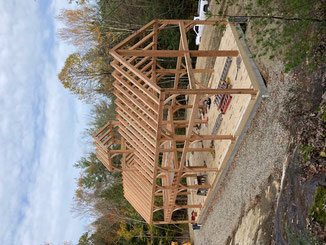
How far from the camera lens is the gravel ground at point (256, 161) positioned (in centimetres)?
598

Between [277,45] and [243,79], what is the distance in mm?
1670

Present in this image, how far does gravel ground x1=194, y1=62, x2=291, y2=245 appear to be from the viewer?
598 centimetres

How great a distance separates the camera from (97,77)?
55.2ft

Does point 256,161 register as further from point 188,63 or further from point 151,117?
point 188,63

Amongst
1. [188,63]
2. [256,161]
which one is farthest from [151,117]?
[256,161]

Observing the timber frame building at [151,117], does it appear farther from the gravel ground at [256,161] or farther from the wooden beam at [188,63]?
the gravel ground at [256,161]

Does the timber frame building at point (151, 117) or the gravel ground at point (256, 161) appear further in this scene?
Result: the timber frame building at point (151, 117)

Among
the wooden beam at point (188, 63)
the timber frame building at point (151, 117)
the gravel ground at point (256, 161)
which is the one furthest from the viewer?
→ the timber frame building at point (151, 117)

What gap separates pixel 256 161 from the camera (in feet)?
23.0

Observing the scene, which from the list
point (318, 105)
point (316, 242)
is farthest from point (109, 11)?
point (316, 242)

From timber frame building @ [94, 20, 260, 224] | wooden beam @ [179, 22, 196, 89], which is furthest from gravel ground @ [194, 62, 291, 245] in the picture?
wooden beam @ [179, 22, 196, 89]

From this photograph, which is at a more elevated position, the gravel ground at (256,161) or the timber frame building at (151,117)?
the timber frame building at (151,117)

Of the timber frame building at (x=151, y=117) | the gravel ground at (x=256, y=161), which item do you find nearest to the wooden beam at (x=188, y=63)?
the timber frame building at (x=151, y=117)

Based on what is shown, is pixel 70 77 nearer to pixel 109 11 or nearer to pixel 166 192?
pixel 109 11
